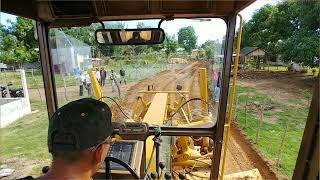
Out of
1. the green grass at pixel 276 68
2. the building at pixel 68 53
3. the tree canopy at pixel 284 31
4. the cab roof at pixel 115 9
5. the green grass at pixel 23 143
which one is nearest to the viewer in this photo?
the cab roof at pixel 115 9

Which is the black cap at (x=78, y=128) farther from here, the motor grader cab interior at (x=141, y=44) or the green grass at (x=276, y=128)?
the green grass at (x=276, y=128)

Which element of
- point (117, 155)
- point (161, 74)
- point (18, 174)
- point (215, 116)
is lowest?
point (18, 174)

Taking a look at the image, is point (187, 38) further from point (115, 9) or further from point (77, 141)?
point (77, 141)

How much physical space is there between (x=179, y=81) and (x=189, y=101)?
29 centimetres

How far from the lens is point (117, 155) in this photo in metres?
2.07

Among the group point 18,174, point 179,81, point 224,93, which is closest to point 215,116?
point 224,93

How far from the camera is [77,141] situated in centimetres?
113

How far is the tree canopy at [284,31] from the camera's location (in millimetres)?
11352

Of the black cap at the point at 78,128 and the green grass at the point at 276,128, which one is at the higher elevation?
the black cap at the point at 78,128

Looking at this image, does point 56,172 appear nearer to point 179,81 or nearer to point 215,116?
point 215,116

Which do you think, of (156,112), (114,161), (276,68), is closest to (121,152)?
(114,161)

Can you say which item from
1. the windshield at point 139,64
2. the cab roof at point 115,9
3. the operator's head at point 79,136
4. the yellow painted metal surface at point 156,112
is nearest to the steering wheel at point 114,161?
the operator's head at point 79,136

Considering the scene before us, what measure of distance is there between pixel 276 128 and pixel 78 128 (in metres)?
9.64

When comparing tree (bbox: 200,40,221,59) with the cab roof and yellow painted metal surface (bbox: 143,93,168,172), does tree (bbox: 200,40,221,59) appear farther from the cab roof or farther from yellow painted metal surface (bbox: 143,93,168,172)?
yellow painted metal surface (bbox: 143,93,168,172)
